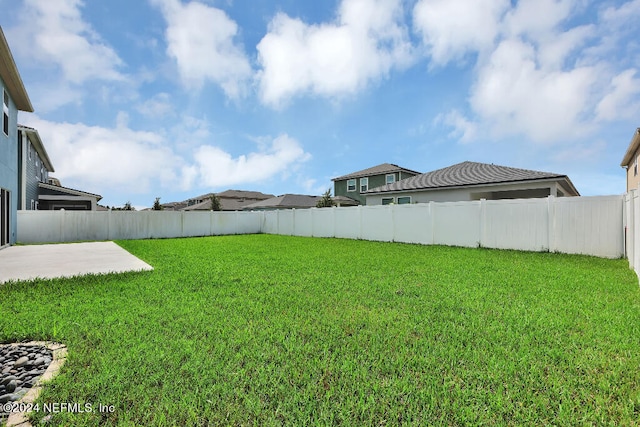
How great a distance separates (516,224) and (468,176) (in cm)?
845

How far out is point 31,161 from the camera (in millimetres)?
16859

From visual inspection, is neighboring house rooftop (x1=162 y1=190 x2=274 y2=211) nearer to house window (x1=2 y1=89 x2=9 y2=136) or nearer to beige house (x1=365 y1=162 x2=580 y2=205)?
beige house (x1=365 y1=162 x2=580 y2=205)

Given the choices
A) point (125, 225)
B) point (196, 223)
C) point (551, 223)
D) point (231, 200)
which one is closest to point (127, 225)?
point (125, 225)

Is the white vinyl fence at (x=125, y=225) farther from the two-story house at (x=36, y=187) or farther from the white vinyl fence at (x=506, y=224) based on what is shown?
the white vinyl fence at (x=506, y=224)

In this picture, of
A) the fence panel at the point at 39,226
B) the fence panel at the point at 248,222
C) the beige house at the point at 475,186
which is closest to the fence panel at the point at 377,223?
the beige house at the point at 475,186

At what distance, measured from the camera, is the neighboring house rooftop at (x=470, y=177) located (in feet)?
49.1

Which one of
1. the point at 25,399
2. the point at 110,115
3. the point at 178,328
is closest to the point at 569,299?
the point at 178,328

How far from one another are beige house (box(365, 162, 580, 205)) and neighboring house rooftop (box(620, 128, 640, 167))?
2886 mm

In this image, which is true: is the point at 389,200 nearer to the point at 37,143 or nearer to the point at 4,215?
the point at 4,215


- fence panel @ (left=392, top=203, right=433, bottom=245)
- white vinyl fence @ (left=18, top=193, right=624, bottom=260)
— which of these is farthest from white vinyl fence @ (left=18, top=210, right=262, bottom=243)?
fence panel @ (left=392, top=203, right=433, bottom=245)

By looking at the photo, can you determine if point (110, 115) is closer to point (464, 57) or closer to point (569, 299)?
point (464, 57)

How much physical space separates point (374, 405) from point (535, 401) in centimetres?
105

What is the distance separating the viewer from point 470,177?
1717 cm

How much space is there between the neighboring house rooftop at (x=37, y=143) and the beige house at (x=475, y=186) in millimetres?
19093
